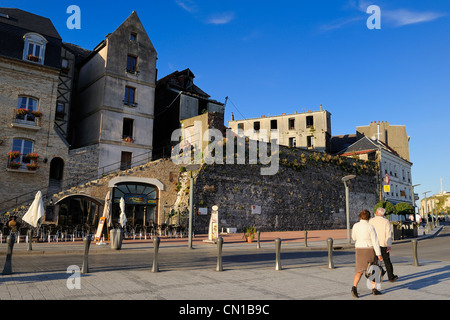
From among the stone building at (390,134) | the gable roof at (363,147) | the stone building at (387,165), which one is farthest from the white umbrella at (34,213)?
the stone building at (390,134)

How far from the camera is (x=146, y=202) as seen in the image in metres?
23.1

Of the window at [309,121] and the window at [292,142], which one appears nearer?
the window at [309,121]

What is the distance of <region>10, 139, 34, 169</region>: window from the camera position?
21.3 meters

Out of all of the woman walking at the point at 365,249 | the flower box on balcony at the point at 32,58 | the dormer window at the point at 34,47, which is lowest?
the woman walking at the point at 365,249

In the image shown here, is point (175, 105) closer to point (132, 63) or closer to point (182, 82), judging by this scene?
point (182, 82)

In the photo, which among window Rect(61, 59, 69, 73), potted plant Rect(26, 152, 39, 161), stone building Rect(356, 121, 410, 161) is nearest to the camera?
potted plant Rect(26, 152, 39, 161)

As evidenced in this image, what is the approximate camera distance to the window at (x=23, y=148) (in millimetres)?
21281

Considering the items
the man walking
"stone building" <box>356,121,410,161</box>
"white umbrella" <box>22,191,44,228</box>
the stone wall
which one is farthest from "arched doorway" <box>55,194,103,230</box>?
"stone building" <box>356,121,410,161</box>

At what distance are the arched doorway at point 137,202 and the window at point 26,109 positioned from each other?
708 centimetres

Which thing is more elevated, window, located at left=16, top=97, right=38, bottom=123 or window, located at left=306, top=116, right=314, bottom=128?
window, located at left=306, top=116, right=314, bottom=128

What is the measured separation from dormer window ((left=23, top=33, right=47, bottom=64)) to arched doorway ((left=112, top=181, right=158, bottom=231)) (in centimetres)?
1005

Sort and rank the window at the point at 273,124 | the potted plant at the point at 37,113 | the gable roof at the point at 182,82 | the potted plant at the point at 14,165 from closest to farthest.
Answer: the potted plant at the point at 14,165 → the potted plant at the point at 37,113 → the gable roof at the point at 182,82 → the window at the point at 273,124

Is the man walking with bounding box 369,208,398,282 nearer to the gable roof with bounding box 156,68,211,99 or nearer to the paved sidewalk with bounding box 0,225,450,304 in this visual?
the paved sidewalk with bounding box 0,225,450,304

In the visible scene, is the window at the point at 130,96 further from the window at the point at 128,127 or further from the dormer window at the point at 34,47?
the dormer window at the point at 34,47
